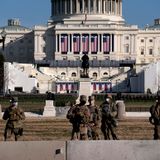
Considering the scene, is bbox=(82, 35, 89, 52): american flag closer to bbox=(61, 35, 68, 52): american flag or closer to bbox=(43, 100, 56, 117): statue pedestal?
bbox=(61, 35, 68, 52): american flag

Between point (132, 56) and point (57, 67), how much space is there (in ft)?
63.3

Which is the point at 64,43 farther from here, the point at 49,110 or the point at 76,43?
the point at 49,110

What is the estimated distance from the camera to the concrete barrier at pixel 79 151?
55.3 feet

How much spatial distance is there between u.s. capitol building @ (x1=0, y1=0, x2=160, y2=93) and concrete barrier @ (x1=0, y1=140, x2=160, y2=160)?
132 m

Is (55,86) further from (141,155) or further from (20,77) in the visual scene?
(141,155)

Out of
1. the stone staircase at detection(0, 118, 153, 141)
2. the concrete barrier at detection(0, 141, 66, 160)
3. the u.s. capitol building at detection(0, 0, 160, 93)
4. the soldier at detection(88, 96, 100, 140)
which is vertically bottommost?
the stone staircase at detection(0, 118, 153, 141)

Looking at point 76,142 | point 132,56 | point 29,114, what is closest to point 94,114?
point 76,142

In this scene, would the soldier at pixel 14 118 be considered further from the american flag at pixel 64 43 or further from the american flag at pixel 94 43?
the american flag at pixel 64 43

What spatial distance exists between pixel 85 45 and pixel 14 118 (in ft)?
502

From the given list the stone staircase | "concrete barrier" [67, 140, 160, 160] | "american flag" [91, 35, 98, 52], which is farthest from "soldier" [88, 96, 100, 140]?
"american flag" [91, 35, 98, 52]

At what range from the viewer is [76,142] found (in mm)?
16922

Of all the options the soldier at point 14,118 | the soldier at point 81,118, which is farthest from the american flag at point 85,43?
the soldier at point 81,118

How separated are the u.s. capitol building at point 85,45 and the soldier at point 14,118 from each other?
12623 centimetres

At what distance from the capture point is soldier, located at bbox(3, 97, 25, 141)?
74.6ft
